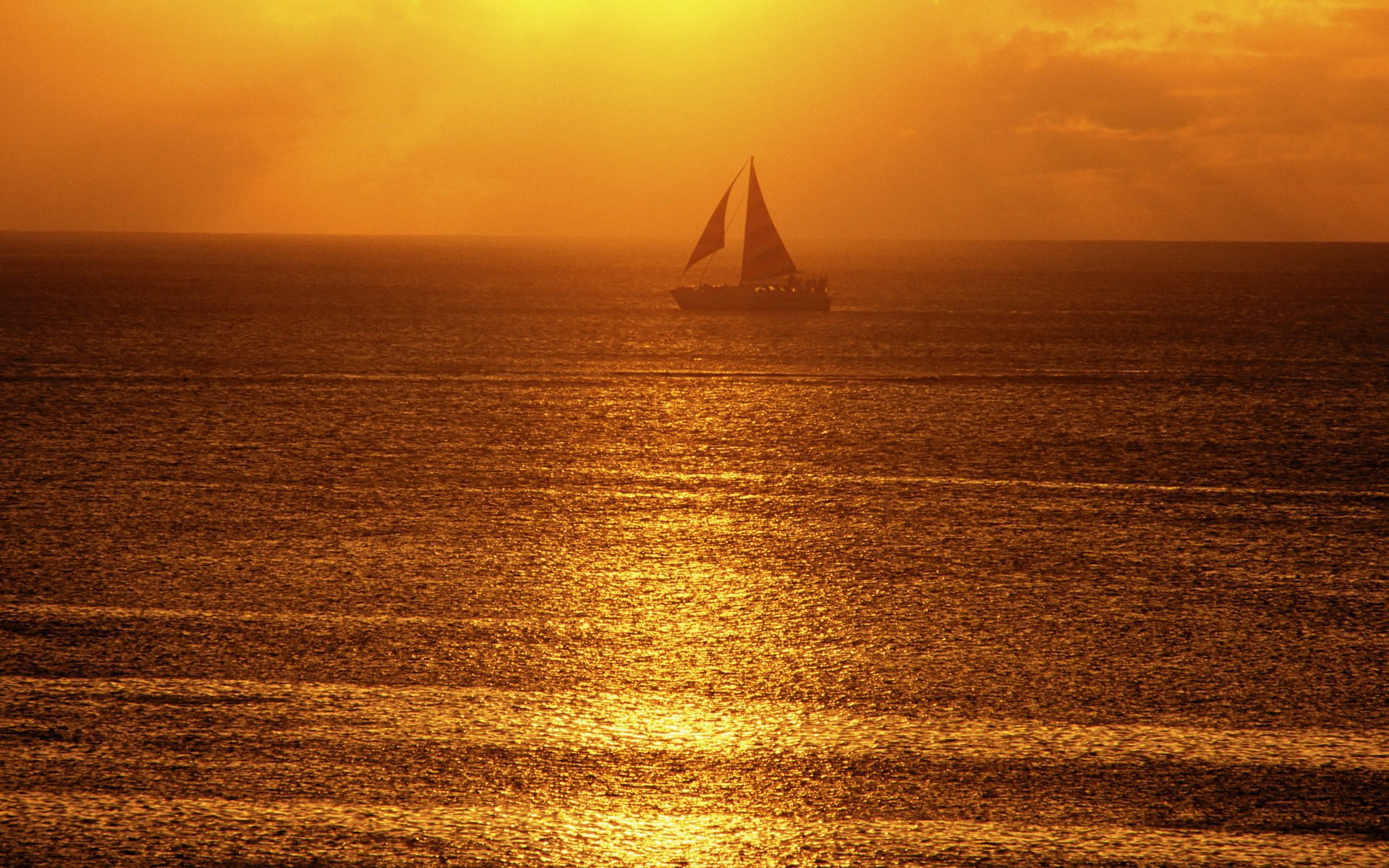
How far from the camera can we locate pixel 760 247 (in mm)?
71000

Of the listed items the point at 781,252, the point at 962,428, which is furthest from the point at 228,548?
the point at 781,252

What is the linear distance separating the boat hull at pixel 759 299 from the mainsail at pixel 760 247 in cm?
89

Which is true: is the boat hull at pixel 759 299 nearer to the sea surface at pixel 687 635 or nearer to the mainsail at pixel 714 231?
the mainsail at pixel 714 231

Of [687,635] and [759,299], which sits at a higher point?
[759,299]

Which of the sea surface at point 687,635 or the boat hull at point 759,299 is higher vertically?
the boat hull at point 759,299

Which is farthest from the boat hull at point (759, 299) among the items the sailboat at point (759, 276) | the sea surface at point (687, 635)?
the sea surface at point (687, 635)

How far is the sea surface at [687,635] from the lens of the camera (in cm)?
548

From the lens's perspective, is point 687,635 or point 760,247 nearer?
point 687,635

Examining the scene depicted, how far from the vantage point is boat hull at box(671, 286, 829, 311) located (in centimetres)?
7138

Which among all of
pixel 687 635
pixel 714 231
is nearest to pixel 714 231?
pixel 714 231

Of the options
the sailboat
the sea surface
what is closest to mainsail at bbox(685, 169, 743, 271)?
the sailboat

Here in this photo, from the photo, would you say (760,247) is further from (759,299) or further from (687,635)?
(687,635)

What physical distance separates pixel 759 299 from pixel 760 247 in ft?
9.06

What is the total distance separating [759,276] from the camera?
71.8 metres
